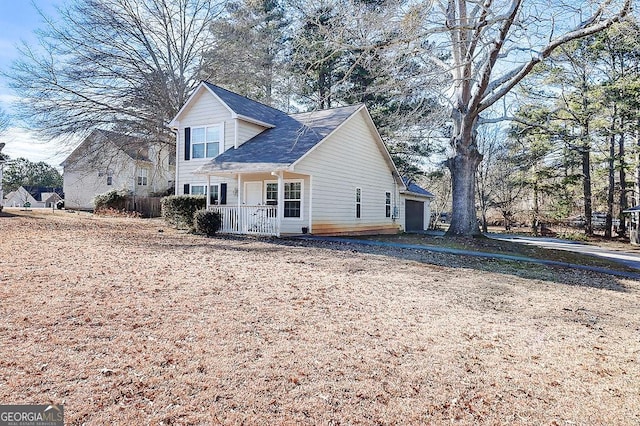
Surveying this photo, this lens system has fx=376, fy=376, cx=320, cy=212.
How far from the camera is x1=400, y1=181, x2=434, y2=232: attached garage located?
25203 millimetres

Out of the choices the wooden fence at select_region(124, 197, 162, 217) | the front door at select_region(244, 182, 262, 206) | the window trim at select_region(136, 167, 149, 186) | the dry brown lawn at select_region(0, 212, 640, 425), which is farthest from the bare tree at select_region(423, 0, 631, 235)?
the window trim at select_region(136, 167, 149, 186)

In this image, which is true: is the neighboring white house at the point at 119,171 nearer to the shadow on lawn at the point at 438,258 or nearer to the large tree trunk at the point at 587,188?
the shadow on lawn at the point at 438,258

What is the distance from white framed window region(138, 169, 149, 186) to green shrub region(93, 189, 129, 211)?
18.1 ft

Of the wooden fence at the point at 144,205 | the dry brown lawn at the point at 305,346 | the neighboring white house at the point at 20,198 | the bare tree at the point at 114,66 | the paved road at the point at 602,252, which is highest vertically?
the bare tree at the point at 114,66

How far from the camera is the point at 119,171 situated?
2467cm

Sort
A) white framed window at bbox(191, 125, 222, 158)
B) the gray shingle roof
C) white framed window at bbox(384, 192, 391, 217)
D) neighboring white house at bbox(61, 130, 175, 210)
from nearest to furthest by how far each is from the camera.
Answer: the gray shingle roof
white framed window at bbox(191, 125, 222, 158)
white framed window at bbox(384, 192, 391, 217)
neighboring white house at bbox(61, 130, 175, 210)

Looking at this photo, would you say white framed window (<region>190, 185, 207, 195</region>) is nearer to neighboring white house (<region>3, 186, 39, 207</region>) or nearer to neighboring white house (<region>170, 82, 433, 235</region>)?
neighboring white house (<region>170, 82, 433, 235</region>)

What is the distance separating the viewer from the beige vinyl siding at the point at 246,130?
16609 millimetres

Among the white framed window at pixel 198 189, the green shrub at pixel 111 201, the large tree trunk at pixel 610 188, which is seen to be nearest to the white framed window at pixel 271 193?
the white framed window at pixel 198 189

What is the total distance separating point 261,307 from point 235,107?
13399 mm

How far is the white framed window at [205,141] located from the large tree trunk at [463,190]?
33.9ft

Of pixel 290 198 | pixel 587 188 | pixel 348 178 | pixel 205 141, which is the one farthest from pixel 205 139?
pixel 587 188

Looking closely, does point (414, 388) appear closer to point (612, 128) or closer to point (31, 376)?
point (31, 376)

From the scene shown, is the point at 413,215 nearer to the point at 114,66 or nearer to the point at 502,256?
the point at 502,256
